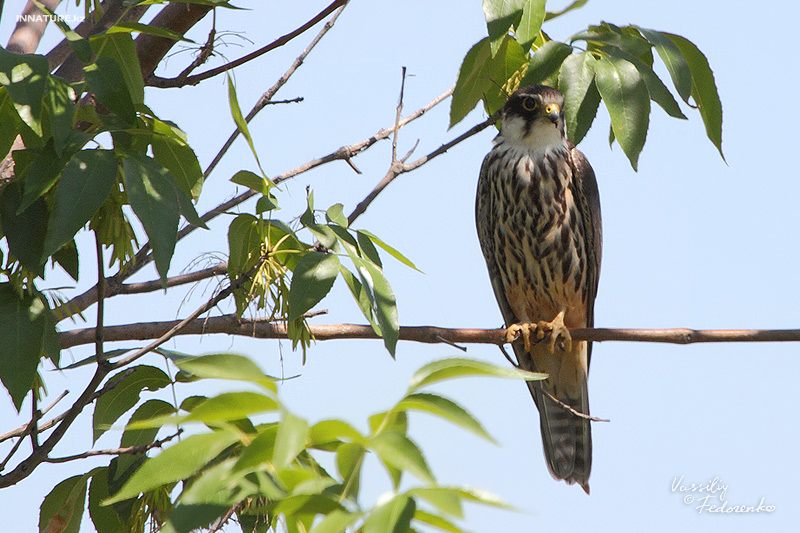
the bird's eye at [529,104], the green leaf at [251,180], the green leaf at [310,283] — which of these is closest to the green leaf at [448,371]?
the green leaf at [310,283]

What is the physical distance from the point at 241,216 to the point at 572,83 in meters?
0.91

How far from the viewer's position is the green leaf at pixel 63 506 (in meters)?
2.16

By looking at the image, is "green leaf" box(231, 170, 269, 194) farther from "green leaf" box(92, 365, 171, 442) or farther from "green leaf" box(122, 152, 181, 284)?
"green leaf" box(92, 365, 171, 442)

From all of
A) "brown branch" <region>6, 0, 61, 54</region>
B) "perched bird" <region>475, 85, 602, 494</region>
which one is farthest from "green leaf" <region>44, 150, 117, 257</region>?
"perched bird" <region>475, 85, 602, 494</region>

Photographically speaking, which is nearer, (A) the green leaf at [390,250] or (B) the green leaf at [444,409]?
(B) the green leaf at [444,409]

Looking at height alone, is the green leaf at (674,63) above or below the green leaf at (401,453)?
above

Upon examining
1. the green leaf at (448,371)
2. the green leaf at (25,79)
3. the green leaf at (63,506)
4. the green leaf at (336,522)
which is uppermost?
the green leaf at (25,79)

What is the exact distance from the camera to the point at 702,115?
2.34 metres

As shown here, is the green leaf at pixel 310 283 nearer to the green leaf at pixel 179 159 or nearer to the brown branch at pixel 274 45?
the green leaf at pixel 179 159

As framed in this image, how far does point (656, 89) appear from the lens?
223 cm

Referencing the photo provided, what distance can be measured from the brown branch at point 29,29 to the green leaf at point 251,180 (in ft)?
5.07

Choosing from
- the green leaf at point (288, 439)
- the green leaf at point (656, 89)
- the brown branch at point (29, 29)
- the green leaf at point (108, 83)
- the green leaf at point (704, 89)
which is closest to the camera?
the green leaf at point (288, 439)

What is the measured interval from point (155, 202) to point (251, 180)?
35cm

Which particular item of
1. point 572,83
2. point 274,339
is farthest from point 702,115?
point 274,339
